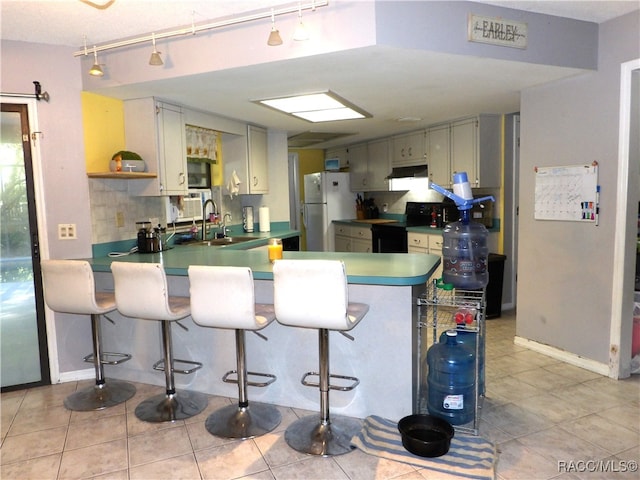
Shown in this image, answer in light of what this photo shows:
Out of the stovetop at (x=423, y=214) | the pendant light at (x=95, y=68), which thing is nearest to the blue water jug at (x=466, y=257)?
the pendant light at (x=95, y=68)

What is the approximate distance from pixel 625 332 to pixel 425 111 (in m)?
2.50

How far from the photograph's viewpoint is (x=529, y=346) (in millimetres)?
3787

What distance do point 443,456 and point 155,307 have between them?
5.61 feet

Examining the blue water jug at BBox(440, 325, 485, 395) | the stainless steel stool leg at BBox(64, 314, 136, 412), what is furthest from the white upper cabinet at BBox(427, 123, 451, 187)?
the stainless steel stool leg at BBox(64, 314, 136, 412)

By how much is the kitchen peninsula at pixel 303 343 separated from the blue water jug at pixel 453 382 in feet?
0.46

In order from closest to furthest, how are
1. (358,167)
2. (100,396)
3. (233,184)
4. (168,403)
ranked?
(168,403) → (100,396) → (233,184) → (358,167)

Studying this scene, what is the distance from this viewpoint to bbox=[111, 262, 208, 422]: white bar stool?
250 centimetres

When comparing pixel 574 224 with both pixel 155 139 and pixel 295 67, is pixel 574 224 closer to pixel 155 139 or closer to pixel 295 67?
pixel 295 67

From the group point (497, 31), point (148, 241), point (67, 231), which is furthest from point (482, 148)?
point (67, 231)

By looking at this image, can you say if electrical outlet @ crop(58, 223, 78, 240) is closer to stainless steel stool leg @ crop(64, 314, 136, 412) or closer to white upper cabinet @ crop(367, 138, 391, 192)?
stainless steel stool leg @ crop(64, 314, 136, 412)

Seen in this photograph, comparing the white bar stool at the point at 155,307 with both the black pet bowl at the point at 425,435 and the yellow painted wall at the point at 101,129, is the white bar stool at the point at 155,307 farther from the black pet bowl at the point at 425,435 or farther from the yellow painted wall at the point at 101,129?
the black pet bowl at the point at 425,435

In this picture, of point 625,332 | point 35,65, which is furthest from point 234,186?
point 625,332

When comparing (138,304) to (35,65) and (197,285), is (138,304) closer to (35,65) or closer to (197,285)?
(197,285)

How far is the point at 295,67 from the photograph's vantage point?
2.77 m
